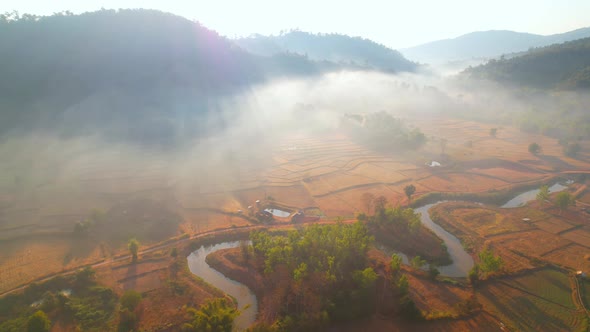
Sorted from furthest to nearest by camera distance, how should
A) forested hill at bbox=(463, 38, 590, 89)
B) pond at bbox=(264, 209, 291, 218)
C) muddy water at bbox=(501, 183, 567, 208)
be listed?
forested hill at bbox=(463, 38, 590, 89), muddy water at bbox=(501, 183, 567, 208), pond at bbox=(264, 209, 291, 218)

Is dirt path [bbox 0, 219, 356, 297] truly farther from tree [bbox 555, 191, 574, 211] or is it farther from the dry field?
tree [bbox 555, 191, 574, 211]

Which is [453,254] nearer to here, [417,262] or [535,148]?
[417,262]

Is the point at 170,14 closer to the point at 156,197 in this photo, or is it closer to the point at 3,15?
the point at 3,15

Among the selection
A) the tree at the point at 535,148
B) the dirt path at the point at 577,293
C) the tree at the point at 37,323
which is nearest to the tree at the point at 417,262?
the dirt path at the point at 577,293

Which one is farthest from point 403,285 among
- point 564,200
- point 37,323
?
point 564,200

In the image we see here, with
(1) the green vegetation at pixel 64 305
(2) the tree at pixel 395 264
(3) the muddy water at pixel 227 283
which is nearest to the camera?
(1) the green vegetation at pixel 64 305

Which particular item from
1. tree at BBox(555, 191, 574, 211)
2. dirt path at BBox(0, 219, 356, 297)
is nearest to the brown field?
dirt path at BBox(0, 219, 356, 297)

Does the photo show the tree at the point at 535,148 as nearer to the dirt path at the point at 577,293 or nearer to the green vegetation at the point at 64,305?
the dirt path at the point at 577,293
